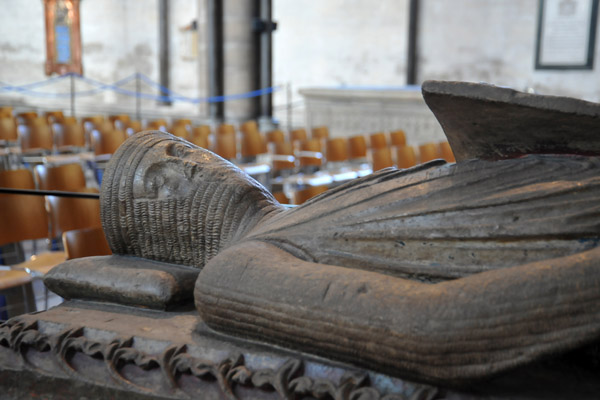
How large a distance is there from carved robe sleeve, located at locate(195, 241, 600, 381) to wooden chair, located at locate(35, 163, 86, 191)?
3.21 metres

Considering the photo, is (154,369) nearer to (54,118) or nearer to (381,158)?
(381,158)

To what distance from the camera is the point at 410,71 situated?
1241 centimetres

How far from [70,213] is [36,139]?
435cm

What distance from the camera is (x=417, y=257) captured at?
1.90 m

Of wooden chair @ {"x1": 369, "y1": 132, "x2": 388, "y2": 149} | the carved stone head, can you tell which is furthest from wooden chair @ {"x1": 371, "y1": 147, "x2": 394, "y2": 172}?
the carved stone head

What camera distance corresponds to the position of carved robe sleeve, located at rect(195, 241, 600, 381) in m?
1.55

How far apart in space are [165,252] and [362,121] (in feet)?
23.8

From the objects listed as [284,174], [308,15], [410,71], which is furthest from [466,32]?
[284,174]

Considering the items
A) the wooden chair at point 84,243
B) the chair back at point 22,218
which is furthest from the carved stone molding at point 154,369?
the chair back at point 22,218

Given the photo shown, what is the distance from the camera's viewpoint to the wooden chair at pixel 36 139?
7.88 m

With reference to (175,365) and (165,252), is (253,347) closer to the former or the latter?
(175,365)

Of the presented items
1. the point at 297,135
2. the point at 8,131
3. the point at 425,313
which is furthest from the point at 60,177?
the point at 8,131

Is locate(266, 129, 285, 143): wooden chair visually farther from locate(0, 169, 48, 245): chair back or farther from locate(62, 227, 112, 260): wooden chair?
locate(62, 227, 112, 260): wooden chair

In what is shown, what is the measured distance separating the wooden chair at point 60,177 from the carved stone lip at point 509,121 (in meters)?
3.37
